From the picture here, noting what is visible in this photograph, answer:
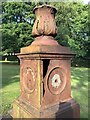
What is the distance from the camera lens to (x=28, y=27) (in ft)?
58.6

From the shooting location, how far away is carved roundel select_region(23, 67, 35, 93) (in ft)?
9.34

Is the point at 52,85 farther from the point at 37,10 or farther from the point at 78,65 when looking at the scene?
the point at 78,65

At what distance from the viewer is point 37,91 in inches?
107

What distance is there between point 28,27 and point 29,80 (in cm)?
1538

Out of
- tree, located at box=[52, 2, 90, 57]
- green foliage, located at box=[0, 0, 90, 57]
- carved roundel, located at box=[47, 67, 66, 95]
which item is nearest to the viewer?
carved roundel, located at box=[47, 67, 66, 95]

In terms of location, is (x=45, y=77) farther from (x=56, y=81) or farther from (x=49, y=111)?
(x=49, y=111)

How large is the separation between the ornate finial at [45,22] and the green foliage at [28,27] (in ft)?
42.6

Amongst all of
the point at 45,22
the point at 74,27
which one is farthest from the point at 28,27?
the point at 45,22

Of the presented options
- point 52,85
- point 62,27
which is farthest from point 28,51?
point 62,27

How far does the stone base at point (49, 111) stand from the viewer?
2.66 m

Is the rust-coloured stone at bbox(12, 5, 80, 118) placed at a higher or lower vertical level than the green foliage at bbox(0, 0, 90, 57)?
lower

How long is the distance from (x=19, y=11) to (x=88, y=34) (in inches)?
292

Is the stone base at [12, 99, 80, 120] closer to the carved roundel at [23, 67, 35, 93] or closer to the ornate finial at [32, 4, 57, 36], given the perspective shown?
the carved roundel at [23, 67, 35, 93]

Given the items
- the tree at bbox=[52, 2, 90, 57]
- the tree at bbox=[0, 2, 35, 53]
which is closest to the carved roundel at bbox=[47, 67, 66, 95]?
the tree at bbox=[52, 2, 90, 57]
